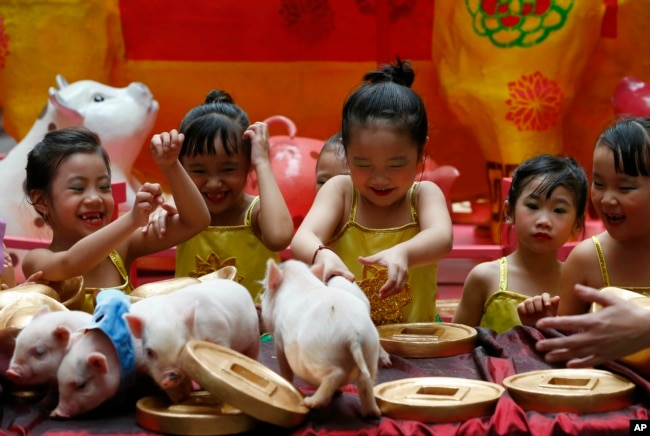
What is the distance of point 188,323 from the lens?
1.26m

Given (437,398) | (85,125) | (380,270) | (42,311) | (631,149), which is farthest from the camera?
(85,125)

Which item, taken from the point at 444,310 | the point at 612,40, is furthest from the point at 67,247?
the point at 612,40

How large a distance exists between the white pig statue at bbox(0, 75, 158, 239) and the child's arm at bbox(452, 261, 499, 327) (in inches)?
72.8

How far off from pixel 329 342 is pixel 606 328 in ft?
1.45

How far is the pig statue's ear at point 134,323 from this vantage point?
1261mm

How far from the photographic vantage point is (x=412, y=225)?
1992 millimetres

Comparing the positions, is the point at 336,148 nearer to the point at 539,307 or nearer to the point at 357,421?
the point at 539,307

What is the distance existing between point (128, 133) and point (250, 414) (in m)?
2.63

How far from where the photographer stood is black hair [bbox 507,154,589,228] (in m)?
2.06

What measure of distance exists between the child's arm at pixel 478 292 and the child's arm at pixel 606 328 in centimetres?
77

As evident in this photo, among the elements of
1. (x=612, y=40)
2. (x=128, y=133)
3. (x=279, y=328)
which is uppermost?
(x=612, y=40)

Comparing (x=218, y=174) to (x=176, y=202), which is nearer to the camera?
(x=176, y=202)

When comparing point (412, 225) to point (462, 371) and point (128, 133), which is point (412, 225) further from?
point (128, 133)

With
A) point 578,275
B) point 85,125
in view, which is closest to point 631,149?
point 578,275
